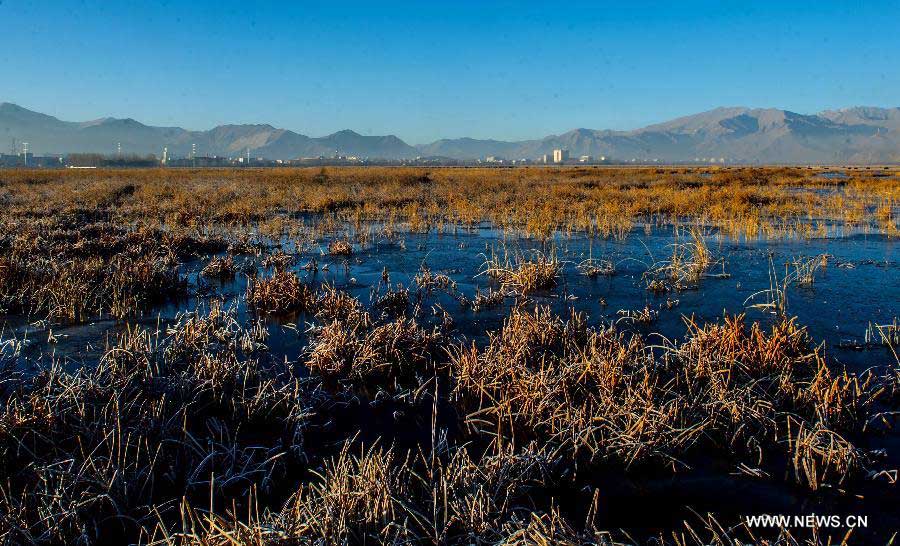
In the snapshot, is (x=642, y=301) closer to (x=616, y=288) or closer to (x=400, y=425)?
(x=616, y=288)

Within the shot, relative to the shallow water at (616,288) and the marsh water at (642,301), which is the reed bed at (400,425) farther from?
the shallow water at (616,288)

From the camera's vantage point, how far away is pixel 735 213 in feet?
85.4

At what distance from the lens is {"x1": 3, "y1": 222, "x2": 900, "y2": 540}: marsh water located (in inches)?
195

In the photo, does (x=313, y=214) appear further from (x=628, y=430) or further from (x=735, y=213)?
(x=628, y=430)

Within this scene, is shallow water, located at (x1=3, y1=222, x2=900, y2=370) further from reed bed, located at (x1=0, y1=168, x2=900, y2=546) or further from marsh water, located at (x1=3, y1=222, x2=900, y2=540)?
reed bed, located at (x1=0, y1=168, x2=900, y2=546)

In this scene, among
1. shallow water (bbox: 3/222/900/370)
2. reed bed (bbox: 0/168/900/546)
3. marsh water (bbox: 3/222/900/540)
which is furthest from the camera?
shallow water (bbox: 3/222/900/370)

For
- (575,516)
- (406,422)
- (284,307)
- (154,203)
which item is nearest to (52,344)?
(284,307)

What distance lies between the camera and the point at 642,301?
37.7 feet

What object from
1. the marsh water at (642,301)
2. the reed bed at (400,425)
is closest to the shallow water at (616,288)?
the marsh water at (642,301)

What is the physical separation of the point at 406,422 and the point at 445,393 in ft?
3.06

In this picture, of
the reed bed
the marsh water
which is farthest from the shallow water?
the reed bed

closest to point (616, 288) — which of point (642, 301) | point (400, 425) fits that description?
point (642, 301)

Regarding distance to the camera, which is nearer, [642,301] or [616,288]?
[642,301]

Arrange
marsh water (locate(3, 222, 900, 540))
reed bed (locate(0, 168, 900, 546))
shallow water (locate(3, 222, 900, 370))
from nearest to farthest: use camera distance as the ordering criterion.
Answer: reed bed (locate(0, 168, 900, 546))
marsh water (locate(3, 222, 900, 540))
shallow water (locate(3, 222, 900, 370))
